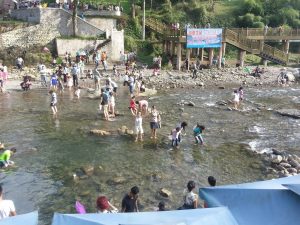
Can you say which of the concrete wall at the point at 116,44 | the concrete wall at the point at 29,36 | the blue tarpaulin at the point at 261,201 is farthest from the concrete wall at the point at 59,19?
the blue tarpaulin at the point at 261,201

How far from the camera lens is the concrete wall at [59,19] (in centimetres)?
4169

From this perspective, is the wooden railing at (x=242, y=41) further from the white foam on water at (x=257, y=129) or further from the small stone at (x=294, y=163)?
the small stone at (x=294, y=163)

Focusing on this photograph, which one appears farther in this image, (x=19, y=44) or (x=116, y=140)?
(x=19, y=44)

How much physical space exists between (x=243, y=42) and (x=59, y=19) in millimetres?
18812

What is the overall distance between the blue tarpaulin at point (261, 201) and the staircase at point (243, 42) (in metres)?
32.8

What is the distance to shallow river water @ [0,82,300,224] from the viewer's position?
46.3 feet

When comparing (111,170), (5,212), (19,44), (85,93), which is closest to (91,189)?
(111,170)

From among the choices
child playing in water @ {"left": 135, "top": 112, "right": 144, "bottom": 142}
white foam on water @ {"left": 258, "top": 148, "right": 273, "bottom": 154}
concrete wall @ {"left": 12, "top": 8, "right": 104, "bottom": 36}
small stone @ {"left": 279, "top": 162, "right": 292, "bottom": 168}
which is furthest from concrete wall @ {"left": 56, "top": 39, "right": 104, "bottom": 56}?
small stone @ {"left": 279, "top": 162, "right": 292, "bottom": 168}

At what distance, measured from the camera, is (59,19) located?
42094mm

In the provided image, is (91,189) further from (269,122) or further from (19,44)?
(19,44)

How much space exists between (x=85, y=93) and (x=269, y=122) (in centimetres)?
1328

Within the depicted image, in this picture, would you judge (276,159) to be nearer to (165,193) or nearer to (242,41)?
(165,193)

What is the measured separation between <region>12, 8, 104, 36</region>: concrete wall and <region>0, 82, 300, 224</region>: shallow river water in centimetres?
1509

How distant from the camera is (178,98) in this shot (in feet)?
101
